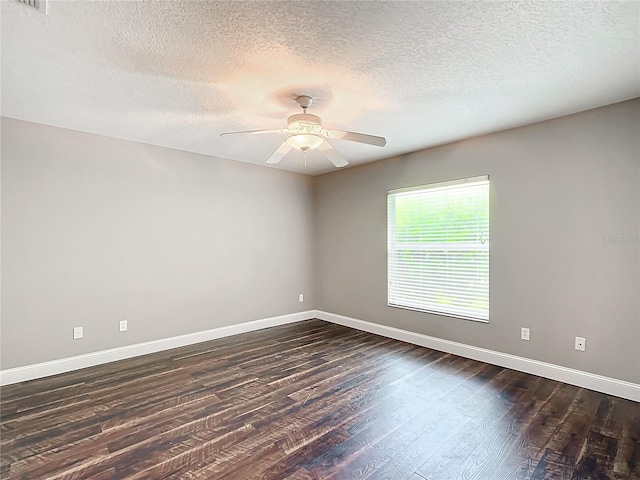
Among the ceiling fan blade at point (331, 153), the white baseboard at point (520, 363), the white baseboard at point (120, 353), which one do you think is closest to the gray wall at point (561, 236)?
the white baseboard at point (520, 363)

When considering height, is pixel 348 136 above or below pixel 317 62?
below

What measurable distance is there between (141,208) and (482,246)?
3.90 metres

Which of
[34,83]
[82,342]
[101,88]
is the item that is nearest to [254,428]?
[82,342]

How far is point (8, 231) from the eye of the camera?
9.83 feet

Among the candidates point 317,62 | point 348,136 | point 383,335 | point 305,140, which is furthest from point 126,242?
point 383,335

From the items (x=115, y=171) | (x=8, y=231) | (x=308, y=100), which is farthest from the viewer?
(x=115, y=171)

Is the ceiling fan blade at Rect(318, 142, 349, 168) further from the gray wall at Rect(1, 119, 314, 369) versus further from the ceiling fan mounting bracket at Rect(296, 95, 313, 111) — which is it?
the gray wall at Rect(1, 119, 314, 369)

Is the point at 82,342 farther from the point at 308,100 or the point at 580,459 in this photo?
the point at 580,459

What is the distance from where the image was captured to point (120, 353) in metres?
3.60

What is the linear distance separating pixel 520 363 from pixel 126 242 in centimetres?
438

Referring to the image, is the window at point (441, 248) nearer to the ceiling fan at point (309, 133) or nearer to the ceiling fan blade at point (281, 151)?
the ceiling fan at point (309, 133)

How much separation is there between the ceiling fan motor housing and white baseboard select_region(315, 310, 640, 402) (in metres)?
2.90

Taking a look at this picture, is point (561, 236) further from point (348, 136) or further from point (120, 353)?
point (120, 353)

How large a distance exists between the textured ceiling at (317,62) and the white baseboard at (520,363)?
233cm
